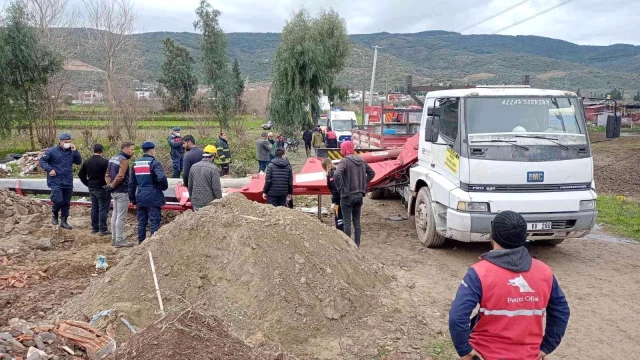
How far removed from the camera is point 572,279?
6.82m

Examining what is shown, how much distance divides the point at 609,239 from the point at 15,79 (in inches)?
917

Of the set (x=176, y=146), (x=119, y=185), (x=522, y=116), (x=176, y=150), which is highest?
(x=522, y=116)

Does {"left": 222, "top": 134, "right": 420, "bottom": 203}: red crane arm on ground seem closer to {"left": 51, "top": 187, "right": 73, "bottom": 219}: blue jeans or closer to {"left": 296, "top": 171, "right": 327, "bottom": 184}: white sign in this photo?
{"left": 296, "top": 171, "right": 327, "bottom": 184}: white sign

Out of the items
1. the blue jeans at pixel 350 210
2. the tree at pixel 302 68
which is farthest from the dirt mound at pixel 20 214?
the tree at pixel 302 68

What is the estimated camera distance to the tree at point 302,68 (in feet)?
105

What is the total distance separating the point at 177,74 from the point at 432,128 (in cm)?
4867

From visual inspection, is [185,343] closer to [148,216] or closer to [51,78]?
[148,216]

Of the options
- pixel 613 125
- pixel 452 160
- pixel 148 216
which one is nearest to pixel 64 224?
pixel 148 216

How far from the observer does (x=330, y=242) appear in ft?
19.7

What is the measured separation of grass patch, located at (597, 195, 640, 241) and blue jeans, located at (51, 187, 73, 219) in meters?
10.2

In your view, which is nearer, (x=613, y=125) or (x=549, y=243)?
(x=613, y=125)

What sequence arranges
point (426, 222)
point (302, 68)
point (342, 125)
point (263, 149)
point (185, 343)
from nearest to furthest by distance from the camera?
point (185, 343) → point (426, 222) → point (263, 149) → point (342, 125) → point (302, 68)

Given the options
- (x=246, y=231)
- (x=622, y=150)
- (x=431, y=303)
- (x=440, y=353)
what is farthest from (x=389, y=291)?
(x=622, y=150)

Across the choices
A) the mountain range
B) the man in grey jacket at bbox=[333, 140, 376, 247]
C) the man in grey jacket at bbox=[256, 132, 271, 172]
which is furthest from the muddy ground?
the mountain range
